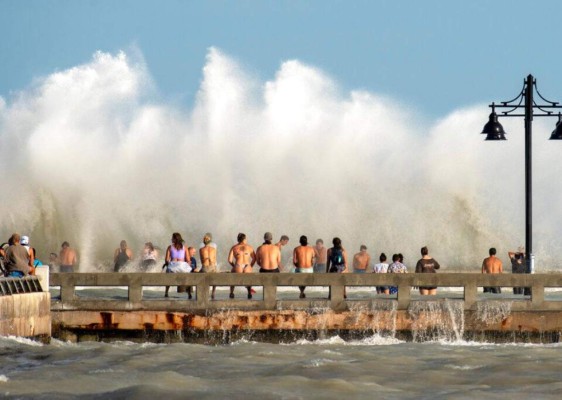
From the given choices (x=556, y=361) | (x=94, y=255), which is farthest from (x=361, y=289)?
(x=94, y=255)

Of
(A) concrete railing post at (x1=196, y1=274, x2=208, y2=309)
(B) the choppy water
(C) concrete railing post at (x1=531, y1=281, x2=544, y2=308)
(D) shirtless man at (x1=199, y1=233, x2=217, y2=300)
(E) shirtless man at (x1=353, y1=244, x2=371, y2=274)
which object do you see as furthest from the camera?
(E) shirtless man at (x1=353, y1=244, x2=371, y2=274)

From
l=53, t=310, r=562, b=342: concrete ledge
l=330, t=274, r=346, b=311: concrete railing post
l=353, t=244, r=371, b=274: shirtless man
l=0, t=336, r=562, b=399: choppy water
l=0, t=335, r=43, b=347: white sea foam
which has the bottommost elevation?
l=0, t=336, r=562, b=399: choppy water

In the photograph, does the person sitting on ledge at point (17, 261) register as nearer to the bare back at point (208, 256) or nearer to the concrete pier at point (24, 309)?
the concrete pier at point (24, 309)

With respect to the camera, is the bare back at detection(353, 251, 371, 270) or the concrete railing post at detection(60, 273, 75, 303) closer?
the concrete railing post at detection(60, 273, 75, 303)

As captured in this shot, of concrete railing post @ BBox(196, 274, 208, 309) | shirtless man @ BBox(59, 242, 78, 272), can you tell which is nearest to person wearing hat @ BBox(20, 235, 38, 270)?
concrete railing post @ BBox(196, 274, 208, 309)

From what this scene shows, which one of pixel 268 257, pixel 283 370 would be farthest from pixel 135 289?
pixel 283 370

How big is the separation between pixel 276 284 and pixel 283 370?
4.14m

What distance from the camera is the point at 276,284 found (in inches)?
967

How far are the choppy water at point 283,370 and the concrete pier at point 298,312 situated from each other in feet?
1.13

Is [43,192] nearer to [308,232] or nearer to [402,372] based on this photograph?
[308,232]

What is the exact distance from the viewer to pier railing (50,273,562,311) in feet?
80.0

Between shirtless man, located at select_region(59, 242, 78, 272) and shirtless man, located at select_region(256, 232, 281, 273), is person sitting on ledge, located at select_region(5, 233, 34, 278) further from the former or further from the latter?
shirtless man, located at select_region(59, 242, 78, 272)

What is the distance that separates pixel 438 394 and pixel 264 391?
2.10 m

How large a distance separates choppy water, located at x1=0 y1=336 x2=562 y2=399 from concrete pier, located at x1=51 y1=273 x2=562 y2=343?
346 millimetres
